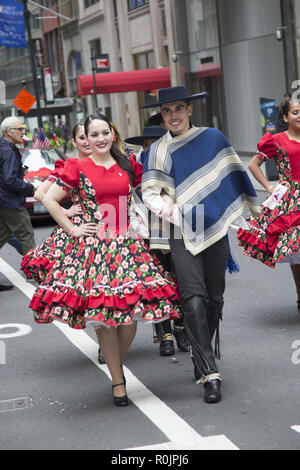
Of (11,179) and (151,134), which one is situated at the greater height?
(151,134)

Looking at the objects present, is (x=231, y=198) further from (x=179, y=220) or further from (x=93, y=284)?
(x=93, y=284)

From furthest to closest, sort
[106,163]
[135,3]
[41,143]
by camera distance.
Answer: [135,3], [41,143], [106,163]

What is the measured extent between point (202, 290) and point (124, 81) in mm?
31493

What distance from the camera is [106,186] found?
17.8ft

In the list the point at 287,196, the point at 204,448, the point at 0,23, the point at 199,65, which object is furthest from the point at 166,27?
the point at 204,448

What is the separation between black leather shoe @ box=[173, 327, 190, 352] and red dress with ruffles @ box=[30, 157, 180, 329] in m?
1.17

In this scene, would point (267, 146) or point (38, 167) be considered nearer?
point (267, 146)

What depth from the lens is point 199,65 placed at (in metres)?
33.5

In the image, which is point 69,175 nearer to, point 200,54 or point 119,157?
point 119,157

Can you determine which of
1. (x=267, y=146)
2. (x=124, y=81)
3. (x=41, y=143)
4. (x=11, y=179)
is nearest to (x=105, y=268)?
(x=267, y=146)

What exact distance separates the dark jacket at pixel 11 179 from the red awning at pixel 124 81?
84.3 feet

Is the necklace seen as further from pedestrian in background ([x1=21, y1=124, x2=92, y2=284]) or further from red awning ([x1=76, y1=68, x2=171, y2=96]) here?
red awning ([x1=76, y1=68, x2=171, y2=96])

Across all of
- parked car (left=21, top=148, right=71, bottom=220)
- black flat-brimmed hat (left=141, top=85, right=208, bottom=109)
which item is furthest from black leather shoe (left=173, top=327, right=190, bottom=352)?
Answer: parked car (left=21, top=148, right=71, bottom=220)

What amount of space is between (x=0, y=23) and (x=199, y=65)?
8346 mm
